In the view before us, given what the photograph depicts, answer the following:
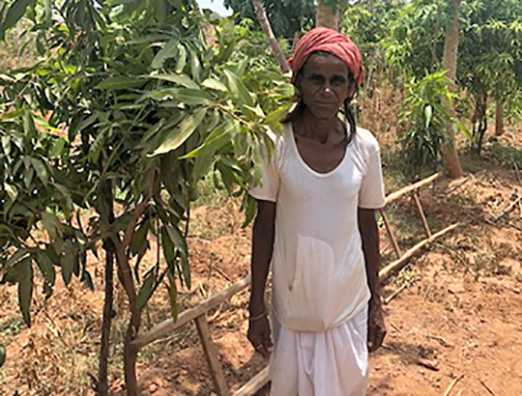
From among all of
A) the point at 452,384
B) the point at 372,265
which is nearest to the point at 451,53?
the point at 452,384

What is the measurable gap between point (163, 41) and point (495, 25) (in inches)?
241

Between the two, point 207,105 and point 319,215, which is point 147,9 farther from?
point 319,215

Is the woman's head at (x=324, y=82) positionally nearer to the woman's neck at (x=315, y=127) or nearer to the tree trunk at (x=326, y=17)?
the woman's neck at (x=315, y=127)

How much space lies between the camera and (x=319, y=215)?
58.2 inches

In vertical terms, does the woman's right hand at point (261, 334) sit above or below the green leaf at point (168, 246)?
below

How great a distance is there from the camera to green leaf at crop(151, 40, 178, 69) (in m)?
1.17

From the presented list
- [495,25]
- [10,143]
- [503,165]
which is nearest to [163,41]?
[10,143]

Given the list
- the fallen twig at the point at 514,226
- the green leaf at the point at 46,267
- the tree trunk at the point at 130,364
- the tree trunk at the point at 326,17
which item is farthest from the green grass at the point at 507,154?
the green leaf at the point at 46,267

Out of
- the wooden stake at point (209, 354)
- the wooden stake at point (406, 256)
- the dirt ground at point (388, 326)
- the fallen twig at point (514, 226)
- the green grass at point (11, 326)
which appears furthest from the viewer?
the fallen twig at point (514, 226)

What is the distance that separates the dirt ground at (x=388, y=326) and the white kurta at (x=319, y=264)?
2.68 feet

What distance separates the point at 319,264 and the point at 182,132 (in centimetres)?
59

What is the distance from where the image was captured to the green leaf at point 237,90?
3.90 ft

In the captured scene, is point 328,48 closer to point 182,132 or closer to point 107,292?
point 182,132

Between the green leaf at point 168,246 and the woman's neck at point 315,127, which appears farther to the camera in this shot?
the woman's neck at point 315,127
